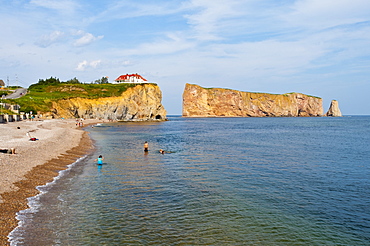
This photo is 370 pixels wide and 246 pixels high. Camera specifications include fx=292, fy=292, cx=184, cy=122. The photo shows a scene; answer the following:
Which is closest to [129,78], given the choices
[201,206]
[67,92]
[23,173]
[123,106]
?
[123,106]

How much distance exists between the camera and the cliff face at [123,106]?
101 metres

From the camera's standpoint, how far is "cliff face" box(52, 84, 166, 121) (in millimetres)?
100750

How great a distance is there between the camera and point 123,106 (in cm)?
11475

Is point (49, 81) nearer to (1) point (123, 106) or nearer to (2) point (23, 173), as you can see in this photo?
(1) point (123, 106)

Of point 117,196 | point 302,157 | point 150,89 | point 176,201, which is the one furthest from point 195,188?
point 150,89

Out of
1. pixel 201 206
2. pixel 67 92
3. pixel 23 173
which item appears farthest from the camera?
pixel 67 92

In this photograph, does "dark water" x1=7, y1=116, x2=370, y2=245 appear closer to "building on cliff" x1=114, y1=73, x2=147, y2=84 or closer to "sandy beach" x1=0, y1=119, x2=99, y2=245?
"sandy beach" x1=0, y1=119, x2=99, y2=245

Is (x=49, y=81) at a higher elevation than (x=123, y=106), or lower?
higher

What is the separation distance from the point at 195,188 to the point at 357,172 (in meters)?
13.8

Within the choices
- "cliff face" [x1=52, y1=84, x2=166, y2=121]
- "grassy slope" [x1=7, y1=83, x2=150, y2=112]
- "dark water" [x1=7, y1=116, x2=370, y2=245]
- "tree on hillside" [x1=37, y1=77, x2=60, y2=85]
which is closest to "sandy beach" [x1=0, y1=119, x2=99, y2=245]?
"dark water" [x1=7, y1=116, x2=370, y2=245]

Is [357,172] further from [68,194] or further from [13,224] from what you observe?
[13,224]

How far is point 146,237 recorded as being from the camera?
1080cm

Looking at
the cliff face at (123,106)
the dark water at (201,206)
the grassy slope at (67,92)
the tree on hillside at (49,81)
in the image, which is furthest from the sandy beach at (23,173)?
the tree on hillside at (49,81)

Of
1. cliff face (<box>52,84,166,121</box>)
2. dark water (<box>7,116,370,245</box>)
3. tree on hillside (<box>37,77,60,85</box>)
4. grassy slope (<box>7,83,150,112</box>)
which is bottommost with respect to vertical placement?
dark water (<box>7,116,370,245</box>)
